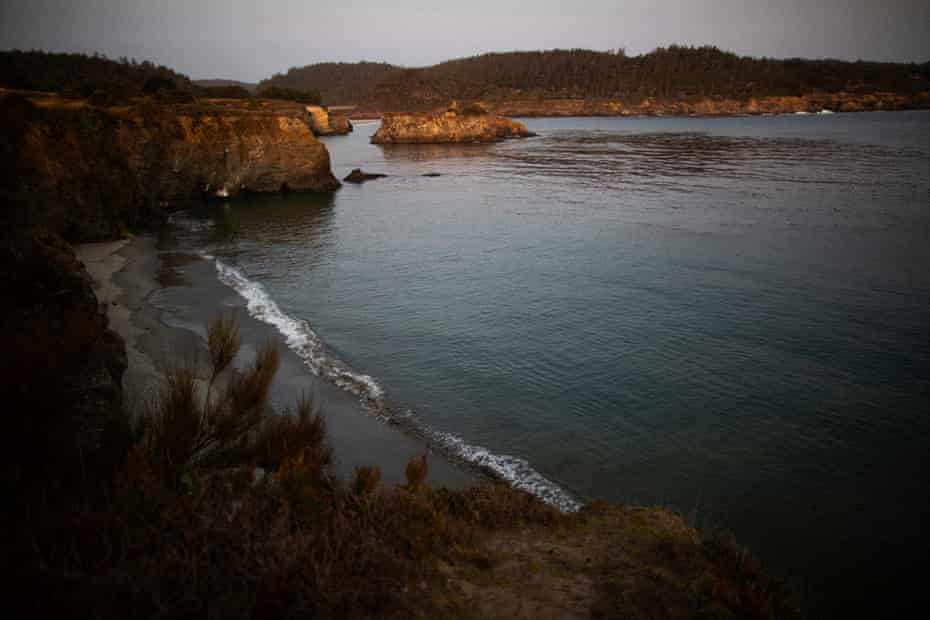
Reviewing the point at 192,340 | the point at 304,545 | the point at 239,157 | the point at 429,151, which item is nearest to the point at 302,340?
the point at 192,340

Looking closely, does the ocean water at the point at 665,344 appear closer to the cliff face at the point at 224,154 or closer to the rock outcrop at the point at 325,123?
the cliff face at the point at 224,154

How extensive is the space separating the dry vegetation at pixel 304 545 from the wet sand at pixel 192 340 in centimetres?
150

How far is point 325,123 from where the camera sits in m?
133

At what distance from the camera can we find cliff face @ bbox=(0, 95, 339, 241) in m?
25.9

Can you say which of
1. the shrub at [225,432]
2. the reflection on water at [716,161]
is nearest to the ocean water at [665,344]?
the shrub at [225,432]

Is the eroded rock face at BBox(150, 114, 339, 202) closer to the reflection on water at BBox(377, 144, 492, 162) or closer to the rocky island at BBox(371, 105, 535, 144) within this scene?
the reflection on water at BBox(377, 144, 492, 162)

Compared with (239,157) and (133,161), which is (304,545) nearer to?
(133,161)

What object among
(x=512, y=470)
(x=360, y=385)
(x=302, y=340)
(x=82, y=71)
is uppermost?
(x=82, y=71)

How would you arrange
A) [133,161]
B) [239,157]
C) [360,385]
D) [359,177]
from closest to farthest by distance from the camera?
1. [360,385]
2. [133,161]
3. [239,157]
4. [359,177]

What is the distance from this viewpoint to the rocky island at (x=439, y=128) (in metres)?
108

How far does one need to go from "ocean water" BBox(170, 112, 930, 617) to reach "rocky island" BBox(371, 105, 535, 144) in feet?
240

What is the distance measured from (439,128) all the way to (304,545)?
112503 mm

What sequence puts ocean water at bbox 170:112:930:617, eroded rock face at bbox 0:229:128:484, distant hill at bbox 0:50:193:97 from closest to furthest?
1. eroded rock face at bbox 0:229:128:484
2. ocean water at bbox 170:112:930:617
3. distant hill at bbox 0:50:193:97

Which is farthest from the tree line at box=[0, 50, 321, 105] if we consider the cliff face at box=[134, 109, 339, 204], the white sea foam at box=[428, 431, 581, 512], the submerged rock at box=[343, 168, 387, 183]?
the white sea foam at box=[428, 431, 581, 512]
